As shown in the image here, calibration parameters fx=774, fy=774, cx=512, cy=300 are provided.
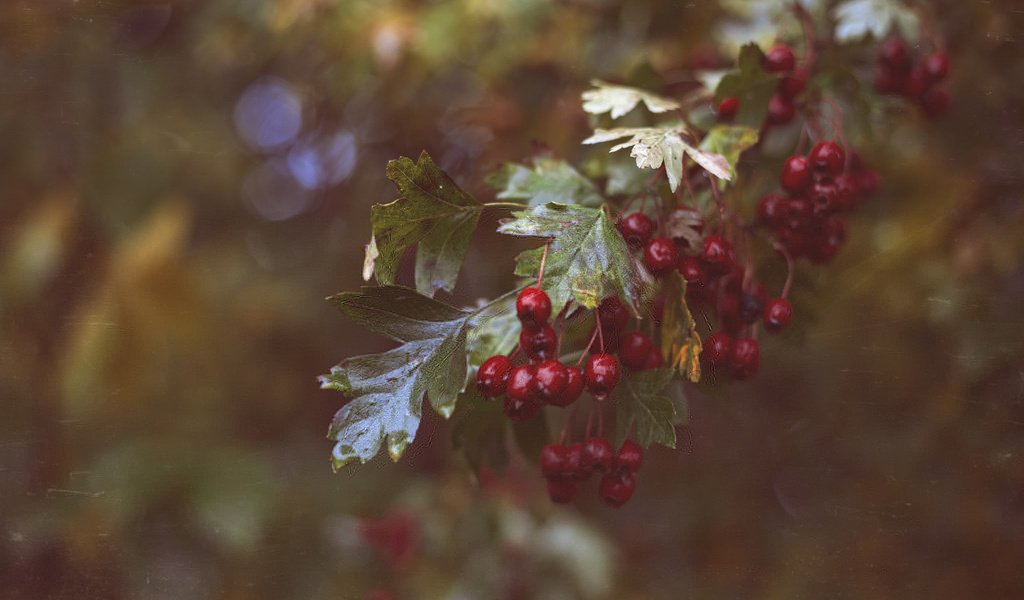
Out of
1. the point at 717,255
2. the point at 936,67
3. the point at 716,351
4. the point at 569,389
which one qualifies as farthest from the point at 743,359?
the point at 936,67

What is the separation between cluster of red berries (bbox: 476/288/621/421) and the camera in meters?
0.67

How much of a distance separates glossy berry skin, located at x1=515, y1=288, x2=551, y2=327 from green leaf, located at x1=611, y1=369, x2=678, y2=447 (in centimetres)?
13

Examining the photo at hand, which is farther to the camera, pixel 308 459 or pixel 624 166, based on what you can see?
pixel 308 459

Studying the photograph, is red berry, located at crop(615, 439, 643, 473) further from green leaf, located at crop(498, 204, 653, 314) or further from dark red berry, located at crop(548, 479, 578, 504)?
green leaf, located at crop(498, 204, 653, 314)

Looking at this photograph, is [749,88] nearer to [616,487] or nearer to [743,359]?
[743,359]

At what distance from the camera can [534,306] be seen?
66cm

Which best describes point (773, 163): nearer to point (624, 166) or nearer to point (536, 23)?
point (624, 166)

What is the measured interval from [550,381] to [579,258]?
4.4 inches

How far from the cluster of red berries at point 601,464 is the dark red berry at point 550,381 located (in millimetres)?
130

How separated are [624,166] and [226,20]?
148cm

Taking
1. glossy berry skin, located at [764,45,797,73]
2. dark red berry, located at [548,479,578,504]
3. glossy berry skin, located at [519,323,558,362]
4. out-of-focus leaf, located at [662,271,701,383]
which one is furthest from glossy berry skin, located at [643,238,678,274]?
glossy berry skin, located at [764,45,797,73]

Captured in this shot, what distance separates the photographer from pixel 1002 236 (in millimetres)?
1298

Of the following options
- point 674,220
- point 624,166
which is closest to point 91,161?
point 624,166

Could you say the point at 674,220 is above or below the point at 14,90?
above
